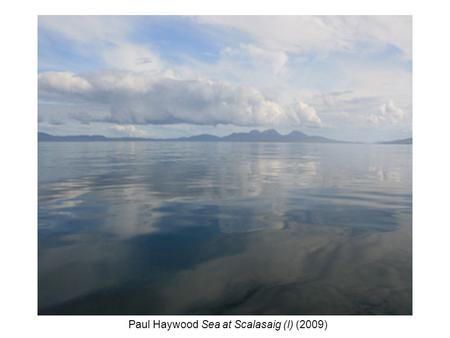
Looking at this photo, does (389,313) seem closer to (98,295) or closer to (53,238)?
(98,295)

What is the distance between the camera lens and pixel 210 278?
817 cm

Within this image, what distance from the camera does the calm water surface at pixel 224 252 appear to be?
7.58 metres

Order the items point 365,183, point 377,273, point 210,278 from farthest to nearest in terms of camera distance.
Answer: point 365,183 < point 377,273 < point 210,278

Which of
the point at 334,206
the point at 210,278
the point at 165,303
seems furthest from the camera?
the point at 334,206

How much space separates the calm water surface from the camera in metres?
7.58

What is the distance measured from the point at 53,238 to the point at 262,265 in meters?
7.34

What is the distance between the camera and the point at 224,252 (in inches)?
378

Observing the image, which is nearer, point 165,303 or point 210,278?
point 165,303

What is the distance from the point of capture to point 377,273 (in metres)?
8.76

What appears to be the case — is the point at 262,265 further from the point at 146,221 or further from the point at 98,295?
the point at 146,221
